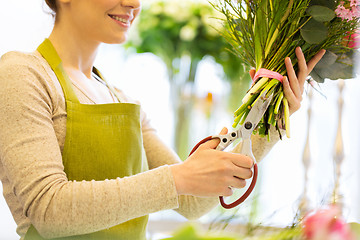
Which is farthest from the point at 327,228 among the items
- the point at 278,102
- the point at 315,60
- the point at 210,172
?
the point at 315,60

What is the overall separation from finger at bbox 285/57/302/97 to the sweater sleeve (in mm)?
349

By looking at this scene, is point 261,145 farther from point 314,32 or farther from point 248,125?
point 314,32

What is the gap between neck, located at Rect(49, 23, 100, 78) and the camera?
3.77 feet

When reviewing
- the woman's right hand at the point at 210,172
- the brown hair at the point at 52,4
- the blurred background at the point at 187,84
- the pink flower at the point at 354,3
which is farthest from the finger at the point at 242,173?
the blurred background at the point at 187,84

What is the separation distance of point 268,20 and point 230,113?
5.20 ft

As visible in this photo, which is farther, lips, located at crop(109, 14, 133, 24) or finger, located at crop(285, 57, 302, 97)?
lips, located at crop(109, 14, 133, 24)

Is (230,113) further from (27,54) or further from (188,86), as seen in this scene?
(27,54)

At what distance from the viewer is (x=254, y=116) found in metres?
0.92

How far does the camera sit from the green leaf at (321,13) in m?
0.93

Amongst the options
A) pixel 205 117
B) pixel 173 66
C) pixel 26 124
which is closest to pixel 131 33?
pixel 173 66

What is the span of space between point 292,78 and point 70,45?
1.90ft

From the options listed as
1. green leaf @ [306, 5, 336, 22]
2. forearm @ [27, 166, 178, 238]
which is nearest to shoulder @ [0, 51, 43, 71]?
forearm @ [27, 166, 178, 238]

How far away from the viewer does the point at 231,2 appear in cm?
106

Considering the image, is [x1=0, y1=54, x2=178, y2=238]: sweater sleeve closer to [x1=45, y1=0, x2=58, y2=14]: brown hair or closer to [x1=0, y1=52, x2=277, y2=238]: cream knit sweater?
[x1=0, y1=52, x2=277, y2=238]: cream knit sweater
